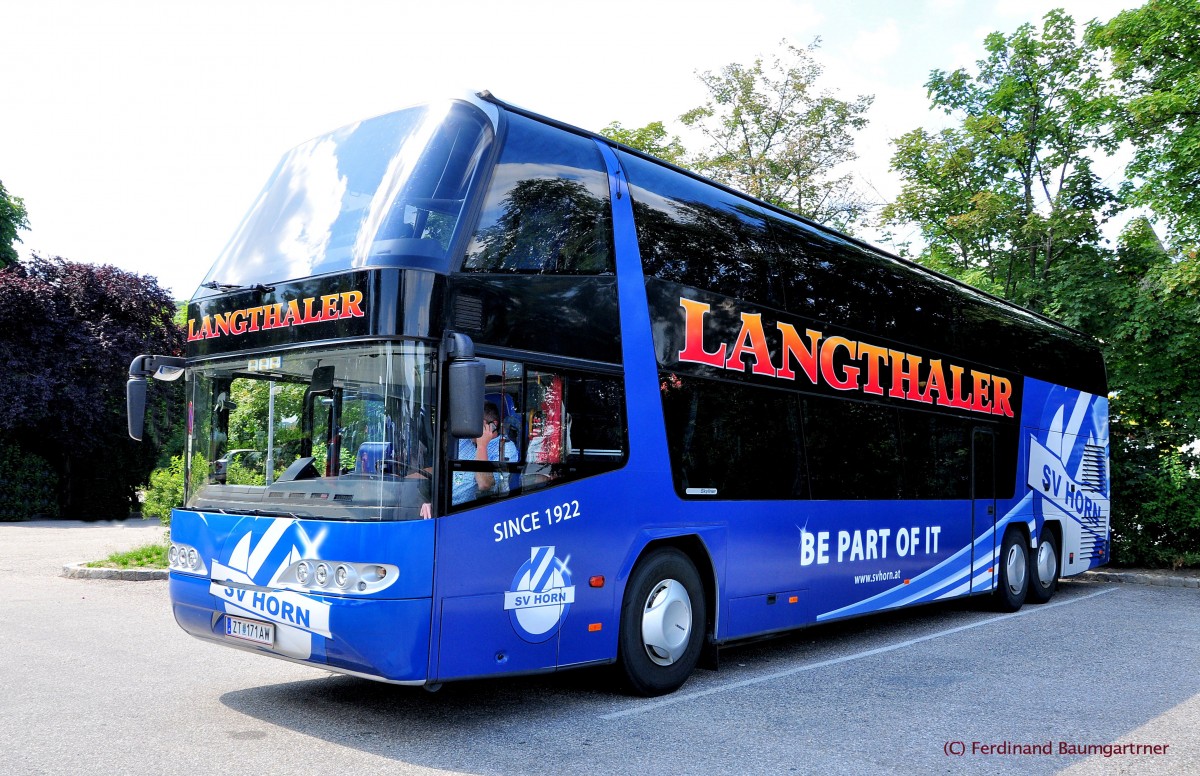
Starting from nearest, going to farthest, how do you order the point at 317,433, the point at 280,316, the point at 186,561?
the point at 317,433 → the point at 280,316 → the point at 186,561

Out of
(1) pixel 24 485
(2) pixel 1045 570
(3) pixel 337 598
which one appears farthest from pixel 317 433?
(1) pixel 24 485

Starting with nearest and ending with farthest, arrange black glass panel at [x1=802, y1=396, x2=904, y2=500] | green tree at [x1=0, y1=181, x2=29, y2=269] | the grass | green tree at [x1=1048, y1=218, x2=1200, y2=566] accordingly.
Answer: black glass panel at [x1=802, y1=396, x2=904, y2=500]
the grass
green tree at [x1=1048, y1=218, x2=1200, y2=566]
green tree at [x1=0, y1=181, x2=29, y2=269]

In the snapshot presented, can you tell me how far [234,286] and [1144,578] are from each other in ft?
50.9

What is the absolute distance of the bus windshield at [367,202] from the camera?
5910mm

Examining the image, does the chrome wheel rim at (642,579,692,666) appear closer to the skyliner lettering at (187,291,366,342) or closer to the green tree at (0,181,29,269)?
the skyliner lettering at (187,291,366,342)

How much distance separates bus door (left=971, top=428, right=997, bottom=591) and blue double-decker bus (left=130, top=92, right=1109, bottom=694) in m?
2.80

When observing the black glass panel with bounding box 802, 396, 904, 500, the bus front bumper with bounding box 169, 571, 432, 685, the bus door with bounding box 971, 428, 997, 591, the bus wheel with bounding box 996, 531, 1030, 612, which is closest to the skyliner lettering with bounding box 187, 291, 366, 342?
the bus front bumper with bounding box 169, 571, 432, 685

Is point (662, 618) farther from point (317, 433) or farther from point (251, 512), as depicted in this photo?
point (251, 512)

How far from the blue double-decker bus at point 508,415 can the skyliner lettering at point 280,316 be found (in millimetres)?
23

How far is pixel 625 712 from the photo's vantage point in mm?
6688

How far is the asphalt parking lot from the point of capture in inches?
217

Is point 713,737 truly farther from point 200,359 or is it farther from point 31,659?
point 31,659

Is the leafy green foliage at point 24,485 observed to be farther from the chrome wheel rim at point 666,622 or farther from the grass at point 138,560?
the chrome wheel rim at point 666,622

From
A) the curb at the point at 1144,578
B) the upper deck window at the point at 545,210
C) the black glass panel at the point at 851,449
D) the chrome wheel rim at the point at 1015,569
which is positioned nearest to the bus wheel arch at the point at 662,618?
the black glass panel at the point at 851,449
